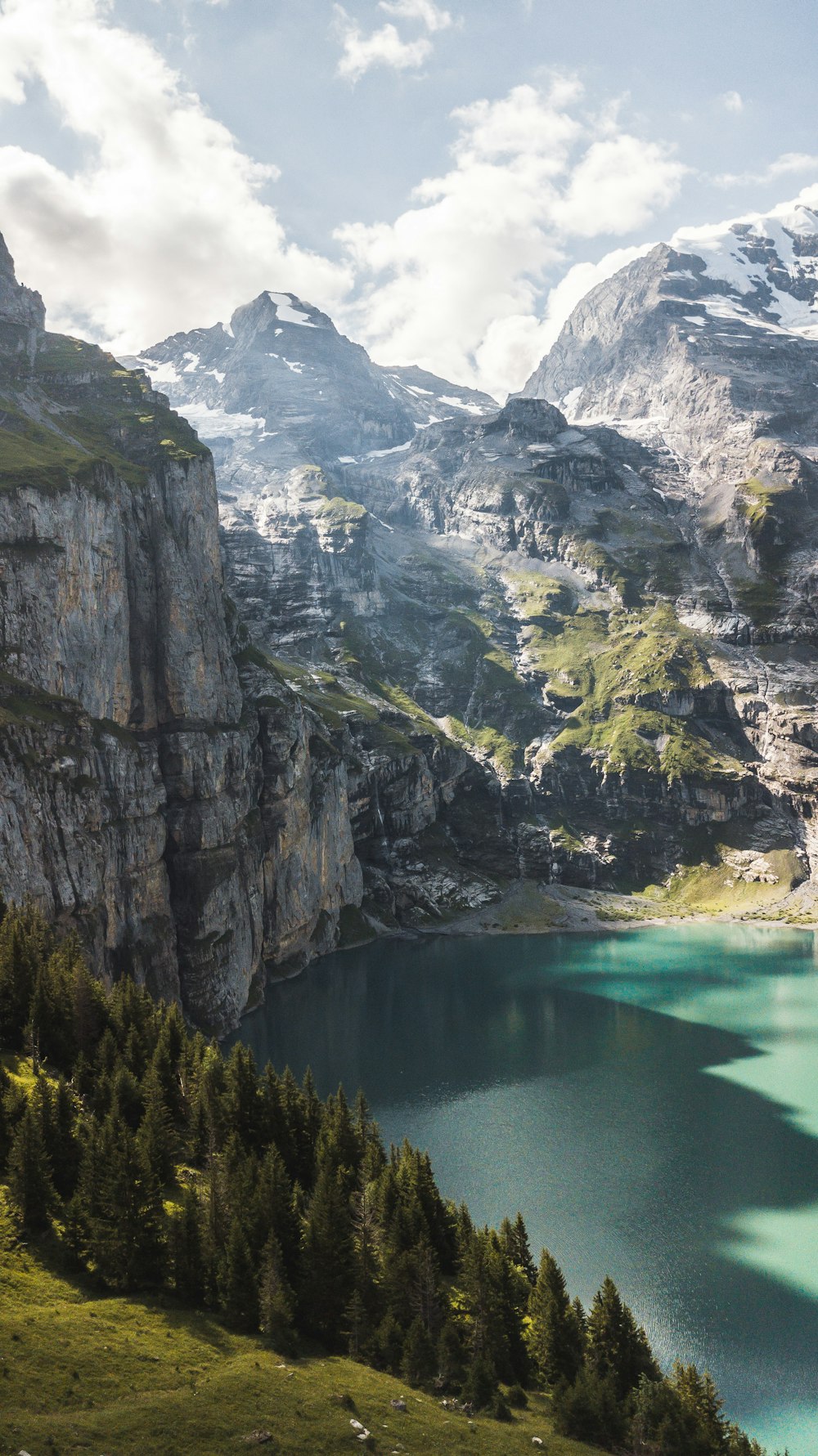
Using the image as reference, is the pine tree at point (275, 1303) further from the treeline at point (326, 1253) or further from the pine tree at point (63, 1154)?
the pine tree at point (63, 1154)

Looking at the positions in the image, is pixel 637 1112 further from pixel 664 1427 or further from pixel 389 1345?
pixel 664 1427

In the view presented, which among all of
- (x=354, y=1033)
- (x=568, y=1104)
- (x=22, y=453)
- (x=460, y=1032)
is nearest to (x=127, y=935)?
(x=354, y=1033)

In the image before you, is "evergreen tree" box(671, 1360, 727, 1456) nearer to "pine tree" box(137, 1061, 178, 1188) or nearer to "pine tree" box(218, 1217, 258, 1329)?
"pine tree" box(218, 1217, 258, 1329)

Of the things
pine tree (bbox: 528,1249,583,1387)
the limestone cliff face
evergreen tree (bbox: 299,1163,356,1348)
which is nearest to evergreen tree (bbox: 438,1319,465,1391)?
pine tree (bbox: 528,1249,583,1387)

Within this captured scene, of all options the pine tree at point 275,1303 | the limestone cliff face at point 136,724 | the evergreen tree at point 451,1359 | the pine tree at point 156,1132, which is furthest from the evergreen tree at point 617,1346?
the limestone cliff face at point 136,724

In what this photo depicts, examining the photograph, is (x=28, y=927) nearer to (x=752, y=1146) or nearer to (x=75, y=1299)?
(x=75, y=1299)

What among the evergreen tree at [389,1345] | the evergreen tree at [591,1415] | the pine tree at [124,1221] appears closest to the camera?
the evergreen tree at [591,1415]
